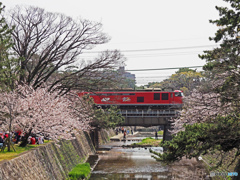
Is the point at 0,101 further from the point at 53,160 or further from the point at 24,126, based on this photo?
the point at 53,160

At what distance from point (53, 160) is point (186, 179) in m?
10.7

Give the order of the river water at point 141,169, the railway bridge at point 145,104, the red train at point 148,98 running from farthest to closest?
the red train at point 148,98
the railway bridge at point 145,104
the river water at point 141,169

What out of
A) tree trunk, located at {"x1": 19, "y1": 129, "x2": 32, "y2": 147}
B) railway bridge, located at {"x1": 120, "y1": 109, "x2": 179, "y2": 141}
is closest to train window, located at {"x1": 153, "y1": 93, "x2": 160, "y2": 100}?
railway bridge, located at {"x1": 120, "y1": 109, "x2": 179, "y2": 141}

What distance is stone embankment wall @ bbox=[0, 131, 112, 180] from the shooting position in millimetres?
15164

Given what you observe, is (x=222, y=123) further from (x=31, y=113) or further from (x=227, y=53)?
(x=31, y=113)

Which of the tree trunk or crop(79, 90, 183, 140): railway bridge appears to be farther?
crop(79, 90, 183, 140): railway bridge

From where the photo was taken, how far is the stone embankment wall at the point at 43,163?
1516 cm

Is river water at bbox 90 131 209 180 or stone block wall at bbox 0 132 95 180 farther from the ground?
stone block wall at bbox 0 132 95 180

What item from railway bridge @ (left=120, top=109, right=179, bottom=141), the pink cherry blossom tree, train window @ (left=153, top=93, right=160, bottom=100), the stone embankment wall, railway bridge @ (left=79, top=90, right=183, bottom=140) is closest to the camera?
the stone embankment wall

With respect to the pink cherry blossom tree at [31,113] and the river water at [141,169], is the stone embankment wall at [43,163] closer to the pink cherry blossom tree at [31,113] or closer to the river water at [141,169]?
the pink cherry blossom tree at [31,113]

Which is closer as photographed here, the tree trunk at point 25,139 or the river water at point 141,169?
the tree trunk at point 25,139

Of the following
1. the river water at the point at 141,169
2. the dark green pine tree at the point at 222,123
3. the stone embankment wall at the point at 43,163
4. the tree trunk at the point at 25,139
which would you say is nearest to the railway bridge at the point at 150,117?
the river water at the point at 141,169

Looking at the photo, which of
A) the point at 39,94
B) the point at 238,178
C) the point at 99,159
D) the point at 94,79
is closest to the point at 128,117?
the point at 99,159

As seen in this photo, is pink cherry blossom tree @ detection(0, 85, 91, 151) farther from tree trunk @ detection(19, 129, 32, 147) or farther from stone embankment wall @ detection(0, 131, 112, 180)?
stone embankment wall @ detection(0, 131, 112, 180)
